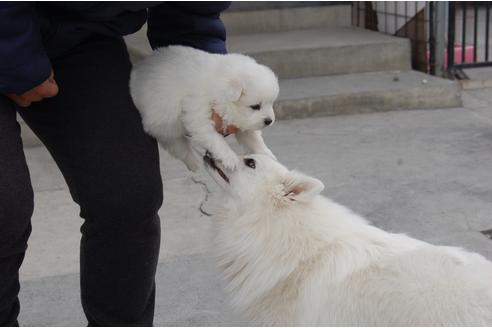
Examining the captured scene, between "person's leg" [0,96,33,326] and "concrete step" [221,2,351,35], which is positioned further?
"concrete step" [221,2,351,35]

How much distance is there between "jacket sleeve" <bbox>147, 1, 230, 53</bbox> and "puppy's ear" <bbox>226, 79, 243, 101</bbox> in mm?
160

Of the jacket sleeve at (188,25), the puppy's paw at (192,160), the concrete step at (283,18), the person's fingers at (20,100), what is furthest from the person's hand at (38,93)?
the concrete step at (283,18)

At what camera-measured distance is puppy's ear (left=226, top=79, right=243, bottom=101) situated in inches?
104

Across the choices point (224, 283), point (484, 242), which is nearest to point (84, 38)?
point (224, 283)

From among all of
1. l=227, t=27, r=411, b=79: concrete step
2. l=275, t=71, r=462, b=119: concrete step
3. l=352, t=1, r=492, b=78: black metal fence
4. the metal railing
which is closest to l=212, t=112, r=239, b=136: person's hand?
l=275, t=71, r=462, b=119: concrete step

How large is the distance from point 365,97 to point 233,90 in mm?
3861

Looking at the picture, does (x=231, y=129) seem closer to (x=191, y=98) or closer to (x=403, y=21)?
(x=191, y=98)

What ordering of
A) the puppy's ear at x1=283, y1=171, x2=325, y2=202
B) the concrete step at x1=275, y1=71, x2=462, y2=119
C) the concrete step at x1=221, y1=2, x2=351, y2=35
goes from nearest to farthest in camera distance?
the puppy's ear at x1=283, y1=171, x2=325, y2=202 < the concrete step at x1=275, y1=71, x2=462, y2=119 < the concrete step at x1=221, y1=2, x2=351, y2=35

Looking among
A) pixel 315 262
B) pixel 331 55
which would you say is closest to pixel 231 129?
pixel 315 262

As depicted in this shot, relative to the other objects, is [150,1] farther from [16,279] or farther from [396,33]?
[396,33]

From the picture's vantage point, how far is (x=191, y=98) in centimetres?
259

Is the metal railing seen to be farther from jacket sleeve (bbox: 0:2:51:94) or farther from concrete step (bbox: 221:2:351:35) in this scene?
jacket sleeve (bbox: 0:2:51:94)

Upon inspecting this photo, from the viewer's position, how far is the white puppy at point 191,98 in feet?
8.31

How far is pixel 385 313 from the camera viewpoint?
2.19 metres
